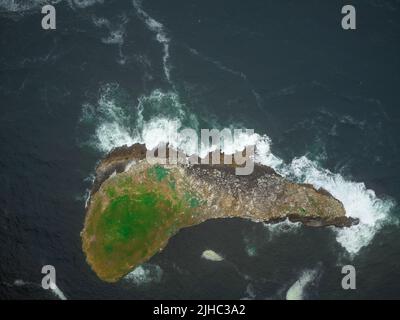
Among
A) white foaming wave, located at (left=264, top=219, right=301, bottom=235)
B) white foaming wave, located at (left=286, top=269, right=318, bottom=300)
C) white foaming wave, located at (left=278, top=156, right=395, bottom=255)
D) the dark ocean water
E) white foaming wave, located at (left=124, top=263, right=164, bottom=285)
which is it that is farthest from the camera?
white foaming wave, located at (left=278, top=156, right=395, bottom=255)

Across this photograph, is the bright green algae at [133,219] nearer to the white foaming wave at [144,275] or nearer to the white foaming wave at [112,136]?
the white foaming wave at [144,275]

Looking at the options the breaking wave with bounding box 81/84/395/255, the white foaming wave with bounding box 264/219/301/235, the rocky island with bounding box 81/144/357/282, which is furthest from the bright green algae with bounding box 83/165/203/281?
the white foaming wave with bounding box 264/219/301/235

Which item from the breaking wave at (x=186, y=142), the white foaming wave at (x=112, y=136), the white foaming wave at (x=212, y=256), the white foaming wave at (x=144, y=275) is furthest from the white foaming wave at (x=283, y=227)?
the white foaming wave at (x=112, y=136)

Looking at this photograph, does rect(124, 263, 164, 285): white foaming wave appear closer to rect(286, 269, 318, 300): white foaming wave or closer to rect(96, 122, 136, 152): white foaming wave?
rect(286, 269, 318, 300): white foaming wave

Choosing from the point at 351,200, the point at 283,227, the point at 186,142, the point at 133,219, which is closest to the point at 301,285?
A: the point at 283,227

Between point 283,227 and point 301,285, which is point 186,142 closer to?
point 283,227

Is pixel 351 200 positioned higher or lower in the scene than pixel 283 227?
higher

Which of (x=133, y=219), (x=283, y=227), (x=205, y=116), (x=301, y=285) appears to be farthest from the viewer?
(x=205, y=116)
